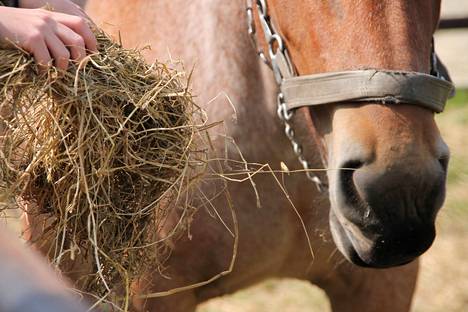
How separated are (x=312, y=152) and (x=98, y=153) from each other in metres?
0.75

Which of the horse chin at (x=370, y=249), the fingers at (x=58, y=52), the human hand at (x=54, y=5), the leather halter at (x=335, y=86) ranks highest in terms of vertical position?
the fingers at (x=58, y=52)

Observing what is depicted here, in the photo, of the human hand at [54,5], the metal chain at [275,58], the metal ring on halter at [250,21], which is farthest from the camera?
the metal ring on halter at [250,21]

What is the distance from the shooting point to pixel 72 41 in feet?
4.34

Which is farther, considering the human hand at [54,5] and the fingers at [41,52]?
the human hand at [54,5]

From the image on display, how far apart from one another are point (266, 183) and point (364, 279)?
1.54ft

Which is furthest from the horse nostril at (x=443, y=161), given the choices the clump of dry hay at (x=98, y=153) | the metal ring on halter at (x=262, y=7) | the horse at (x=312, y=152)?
the metal ring on halter at (x=262, y=7)

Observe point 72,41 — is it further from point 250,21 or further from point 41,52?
point 250,21

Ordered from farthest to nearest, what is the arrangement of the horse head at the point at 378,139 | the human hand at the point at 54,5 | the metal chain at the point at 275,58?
1. the metal chain at the point at 275,58
2. the human hand at the point at 54,5
3. the horse head at the point at 378,139

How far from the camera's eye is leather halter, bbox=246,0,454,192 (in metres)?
1.54

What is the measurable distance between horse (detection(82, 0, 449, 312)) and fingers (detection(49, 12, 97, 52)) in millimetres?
452

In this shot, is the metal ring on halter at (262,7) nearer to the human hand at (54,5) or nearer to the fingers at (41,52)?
the human hand at (54,5)

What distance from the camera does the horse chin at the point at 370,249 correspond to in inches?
62.3

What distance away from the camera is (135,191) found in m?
1.45

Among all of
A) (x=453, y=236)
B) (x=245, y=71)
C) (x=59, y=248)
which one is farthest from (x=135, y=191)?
(x=453, y=236)
